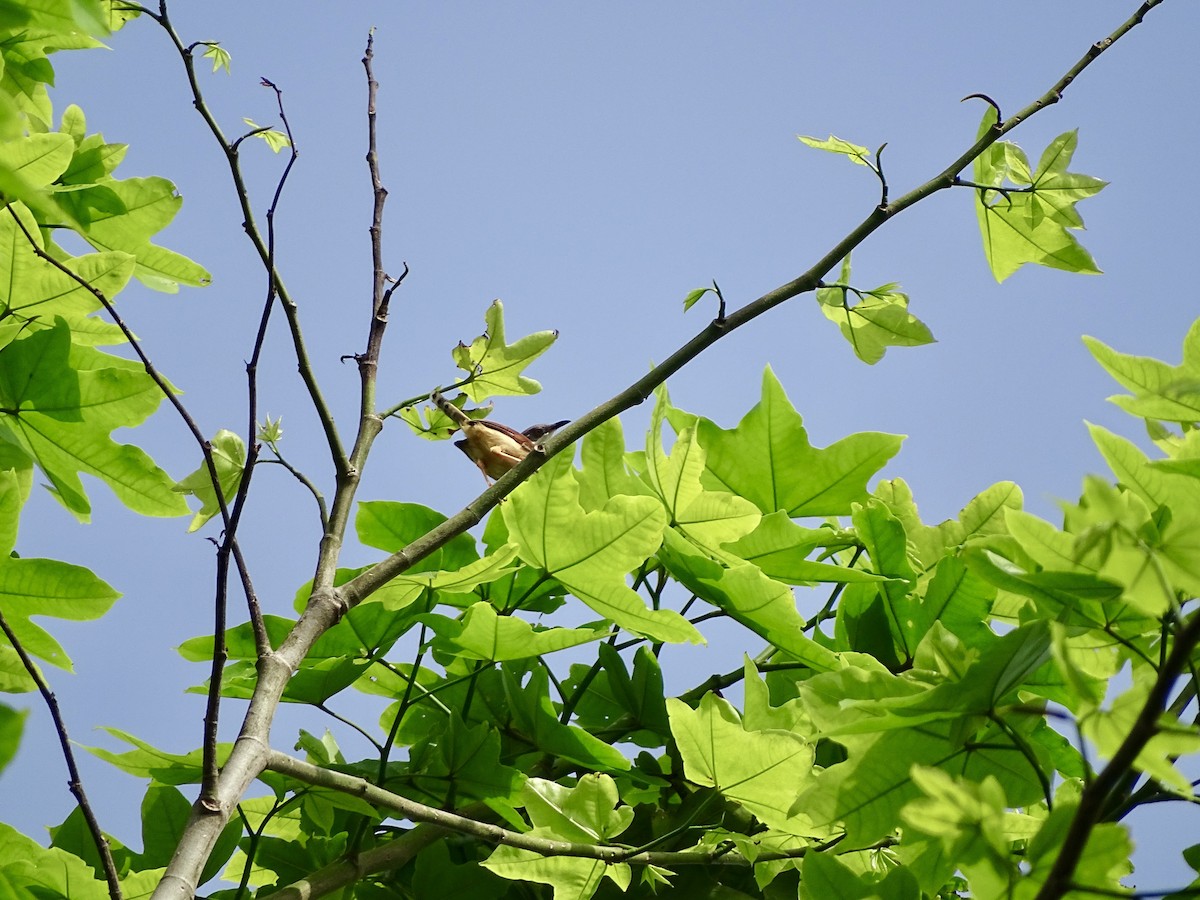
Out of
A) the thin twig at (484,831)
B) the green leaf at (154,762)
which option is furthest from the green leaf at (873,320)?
the green leaf at (154,762)

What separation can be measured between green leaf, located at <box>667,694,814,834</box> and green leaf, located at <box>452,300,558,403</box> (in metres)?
0.39

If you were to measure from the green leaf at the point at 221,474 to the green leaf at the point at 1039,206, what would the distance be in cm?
74

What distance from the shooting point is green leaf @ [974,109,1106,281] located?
A: 917 millimetres

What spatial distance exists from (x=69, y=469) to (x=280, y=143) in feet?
1.75

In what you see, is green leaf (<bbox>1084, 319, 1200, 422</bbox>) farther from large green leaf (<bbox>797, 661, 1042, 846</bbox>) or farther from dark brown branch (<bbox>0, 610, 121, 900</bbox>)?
dark brown branch (<bbox>0, 610, 121, 900</bbox>)

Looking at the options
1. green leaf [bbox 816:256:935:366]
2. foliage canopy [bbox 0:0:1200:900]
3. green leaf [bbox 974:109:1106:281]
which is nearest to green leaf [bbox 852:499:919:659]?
foliage canopy [bbox 0:0:1200:900]

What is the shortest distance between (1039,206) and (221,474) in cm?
80

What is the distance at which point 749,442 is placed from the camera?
3.43 ft

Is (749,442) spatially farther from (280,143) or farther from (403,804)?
(280,143)

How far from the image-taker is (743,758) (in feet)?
2.63

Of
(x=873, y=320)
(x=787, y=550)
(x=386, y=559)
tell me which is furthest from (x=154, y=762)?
(x=873, y=320)

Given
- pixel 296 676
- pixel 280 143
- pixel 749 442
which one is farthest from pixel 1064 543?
pixel 280 143

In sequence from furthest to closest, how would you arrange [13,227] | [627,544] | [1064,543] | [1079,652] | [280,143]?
[280,143], [13,227], [627,544], [1079,652], [1064,543]

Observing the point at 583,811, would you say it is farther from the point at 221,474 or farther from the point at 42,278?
the point at 42,278
